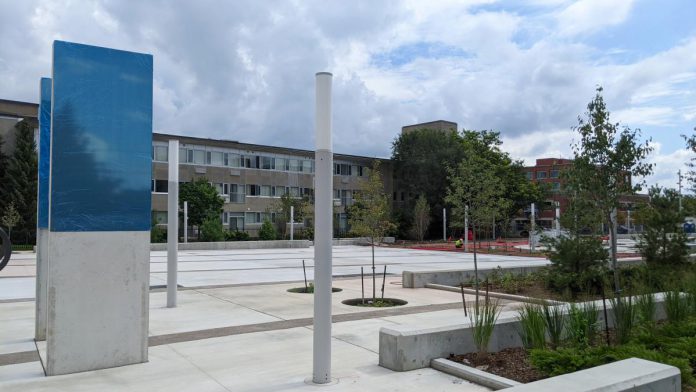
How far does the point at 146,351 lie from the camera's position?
659 cm

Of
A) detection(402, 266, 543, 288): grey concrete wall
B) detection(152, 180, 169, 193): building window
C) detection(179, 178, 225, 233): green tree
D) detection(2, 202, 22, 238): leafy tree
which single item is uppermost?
detection(152, 180, 169, 193): building window

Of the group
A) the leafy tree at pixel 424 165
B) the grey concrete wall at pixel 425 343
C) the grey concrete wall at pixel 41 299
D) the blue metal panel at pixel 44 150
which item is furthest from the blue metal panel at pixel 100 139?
the leafy tree at pixel 424 165

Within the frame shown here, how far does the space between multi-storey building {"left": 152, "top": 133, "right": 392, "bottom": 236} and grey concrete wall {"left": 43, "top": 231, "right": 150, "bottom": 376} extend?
A: 42131 millimetres

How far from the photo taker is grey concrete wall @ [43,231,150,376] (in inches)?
238

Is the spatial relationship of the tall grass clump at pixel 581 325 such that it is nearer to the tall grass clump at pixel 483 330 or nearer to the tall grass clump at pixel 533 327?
the tall grass clump at pixel 533 327

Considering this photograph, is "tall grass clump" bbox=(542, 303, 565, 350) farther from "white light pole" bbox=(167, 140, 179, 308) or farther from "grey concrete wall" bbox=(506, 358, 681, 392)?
"white light pole" bbox=(167, 140, 179, 308)

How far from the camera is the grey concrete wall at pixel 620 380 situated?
4379mm

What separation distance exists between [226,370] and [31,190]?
39.5m

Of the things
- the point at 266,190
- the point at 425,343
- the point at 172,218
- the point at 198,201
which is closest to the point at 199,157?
the point at 198,201

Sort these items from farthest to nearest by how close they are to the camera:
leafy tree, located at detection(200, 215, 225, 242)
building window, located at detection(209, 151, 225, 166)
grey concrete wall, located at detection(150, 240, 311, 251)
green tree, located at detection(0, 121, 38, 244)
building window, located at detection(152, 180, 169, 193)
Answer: building window, located at detection(209, 151, 225, 166) → building window, located at detection(152, 180, 169, 193) → leafy tree, located at detection(200, 215, 225, 242) → green tree, located at detection(0, 121, 38, 244) → grey concrete wall, located at detection(150, 240, 311, 251)

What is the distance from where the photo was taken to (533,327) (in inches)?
252

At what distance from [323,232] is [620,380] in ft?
9.72

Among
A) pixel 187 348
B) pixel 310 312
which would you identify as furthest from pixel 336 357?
pixel 310 312

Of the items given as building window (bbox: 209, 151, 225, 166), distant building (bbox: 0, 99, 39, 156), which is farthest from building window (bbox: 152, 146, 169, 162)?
distant building (bbox: 0, 99, 39, 156)
